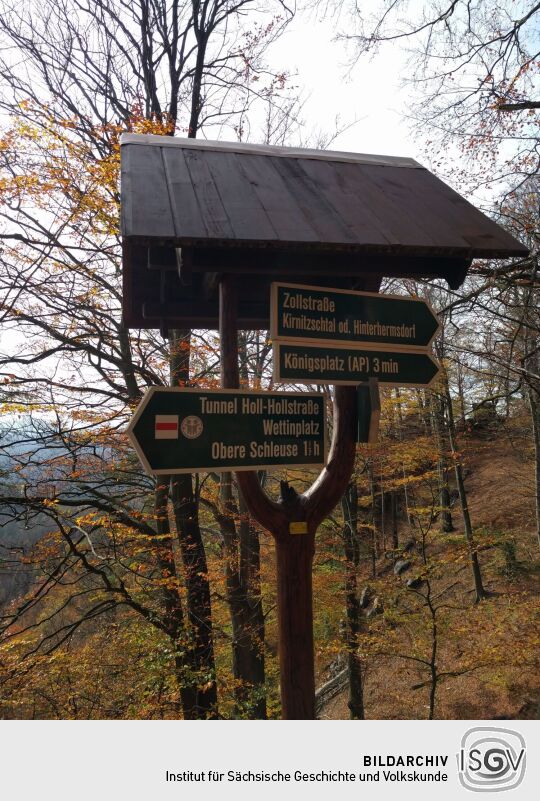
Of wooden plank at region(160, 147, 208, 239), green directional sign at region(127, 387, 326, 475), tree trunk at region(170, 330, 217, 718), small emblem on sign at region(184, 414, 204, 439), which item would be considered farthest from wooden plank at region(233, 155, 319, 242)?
tree trunk at region(170, 330, 217, 718)

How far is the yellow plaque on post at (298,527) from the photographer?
2830 mm

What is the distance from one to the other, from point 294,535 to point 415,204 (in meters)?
2.18

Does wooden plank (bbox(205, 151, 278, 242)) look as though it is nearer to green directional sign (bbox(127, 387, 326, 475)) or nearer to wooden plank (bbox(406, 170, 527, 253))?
green directional sign (bbox(127, 387, 326, 475))

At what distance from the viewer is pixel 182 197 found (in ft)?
8.34

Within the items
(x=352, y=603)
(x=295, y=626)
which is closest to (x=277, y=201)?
(x=295, y=626)

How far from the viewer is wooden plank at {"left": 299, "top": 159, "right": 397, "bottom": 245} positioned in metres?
2.59

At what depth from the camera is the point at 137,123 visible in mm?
8000

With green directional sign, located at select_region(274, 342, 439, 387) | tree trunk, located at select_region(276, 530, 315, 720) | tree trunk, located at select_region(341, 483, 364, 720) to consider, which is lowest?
tree trunk, located at select_region(341, 483, 364, 720)

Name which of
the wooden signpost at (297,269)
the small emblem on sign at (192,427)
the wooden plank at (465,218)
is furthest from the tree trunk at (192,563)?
the small emblem on sign at (192,427)

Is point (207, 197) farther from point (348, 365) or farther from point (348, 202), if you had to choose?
point (348, 365)

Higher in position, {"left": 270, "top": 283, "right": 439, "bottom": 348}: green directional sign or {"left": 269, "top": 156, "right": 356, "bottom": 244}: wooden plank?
{"left": 269, "top": 156, "right": 356, "bottom": 244}: wooden plank

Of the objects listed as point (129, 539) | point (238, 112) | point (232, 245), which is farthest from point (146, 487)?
point (238, 112)
